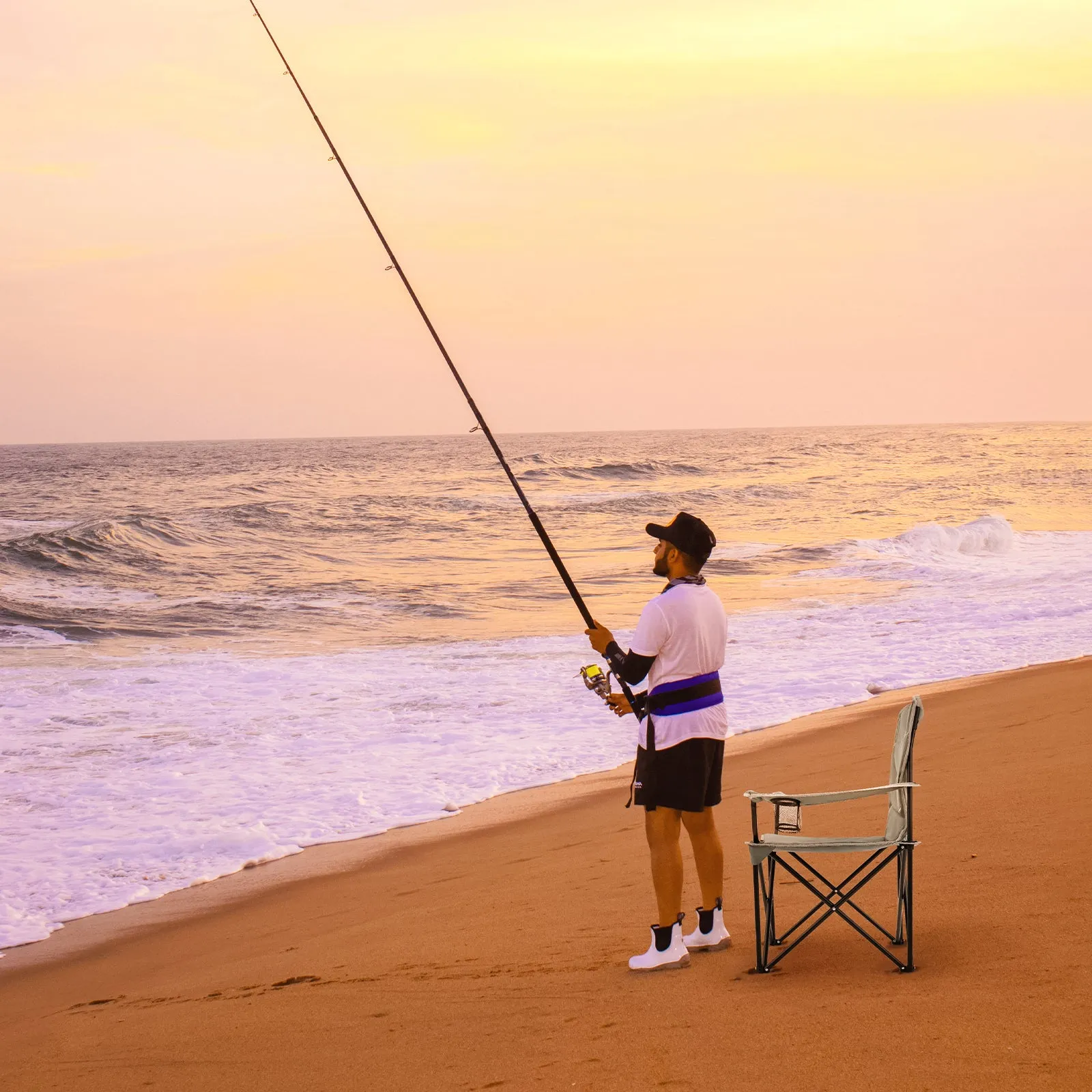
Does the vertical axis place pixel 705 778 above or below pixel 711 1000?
above

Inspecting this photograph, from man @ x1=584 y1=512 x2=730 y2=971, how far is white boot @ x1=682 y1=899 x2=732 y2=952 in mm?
15

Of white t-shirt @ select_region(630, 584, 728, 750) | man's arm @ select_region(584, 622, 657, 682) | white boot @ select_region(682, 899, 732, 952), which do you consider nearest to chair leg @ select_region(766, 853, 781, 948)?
white boot @ select_region(682, 899, 732, 952)

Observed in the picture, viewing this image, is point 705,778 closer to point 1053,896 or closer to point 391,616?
point 1053,896

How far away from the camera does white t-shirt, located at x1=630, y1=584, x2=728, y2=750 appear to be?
142 inches

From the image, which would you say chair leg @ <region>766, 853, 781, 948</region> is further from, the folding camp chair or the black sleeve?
the black sleeve

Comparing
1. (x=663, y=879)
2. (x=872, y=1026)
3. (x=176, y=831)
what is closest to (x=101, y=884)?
(x=176, y=831)

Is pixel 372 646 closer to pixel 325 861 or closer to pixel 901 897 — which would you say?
pixel 325 861

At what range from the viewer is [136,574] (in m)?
20.8

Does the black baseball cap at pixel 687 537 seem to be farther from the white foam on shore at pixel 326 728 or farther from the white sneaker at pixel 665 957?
the white foam on shore at pixel 326 728

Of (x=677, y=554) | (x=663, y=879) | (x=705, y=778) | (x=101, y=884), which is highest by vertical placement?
(x=677, y=554)

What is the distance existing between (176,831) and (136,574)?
15.3m

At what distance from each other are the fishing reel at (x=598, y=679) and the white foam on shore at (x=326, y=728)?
292cm

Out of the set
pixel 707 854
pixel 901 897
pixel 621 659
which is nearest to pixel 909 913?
pixel 901 897

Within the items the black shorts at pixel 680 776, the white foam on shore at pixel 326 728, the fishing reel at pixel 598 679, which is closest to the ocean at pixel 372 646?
the white foam on shore at pixel 326 728
